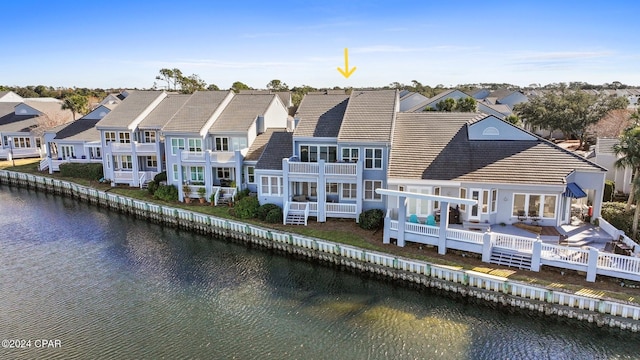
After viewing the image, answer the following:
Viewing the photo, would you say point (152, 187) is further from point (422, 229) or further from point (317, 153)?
point (422, 229)

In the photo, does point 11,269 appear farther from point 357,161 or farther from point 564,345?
point 564,345

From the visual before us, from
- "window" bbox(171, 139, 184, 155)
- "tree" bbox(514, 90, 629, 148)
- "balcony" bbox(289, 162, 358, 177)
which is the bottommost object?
"balcony" bbox(289, 162, 358, 177)

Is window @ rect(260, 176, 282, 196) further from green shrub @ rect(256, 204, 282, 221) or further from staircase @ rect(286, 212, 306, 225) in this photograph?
staircase @ rect(286, 212, 306, 225)

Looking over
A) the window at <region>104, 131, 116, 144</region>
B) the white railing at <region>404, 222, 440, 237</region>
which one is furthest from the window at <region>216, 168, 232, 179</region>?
the white railing at <region>404, 222, 440, 237</region>

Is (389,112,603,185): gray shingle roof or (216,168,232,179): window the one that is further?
(216,168,232,179): window

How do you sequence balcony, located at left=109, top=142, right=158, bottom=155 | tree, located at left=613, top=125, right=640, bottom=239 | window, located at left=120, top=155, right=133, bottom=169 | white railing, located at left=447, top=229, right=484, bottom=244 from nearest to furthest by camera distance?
1. white railing, located at left=447, top=229, right=484, bottom=244
2. tree, located at left=613, top=125, right=640, bottom=239
3. balcony, located at left=109, top=142, right=158, bottom=155
4. window, located at left=120, top=155, right=133, bottom=169

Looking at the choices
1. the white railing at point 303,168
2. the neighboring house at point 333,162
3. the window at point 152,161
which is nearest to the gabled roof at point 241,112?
the neighboring house at point 333,162

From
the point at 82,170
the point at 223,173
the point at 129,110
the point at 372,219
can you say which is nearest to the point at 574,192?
the point at 372,219
